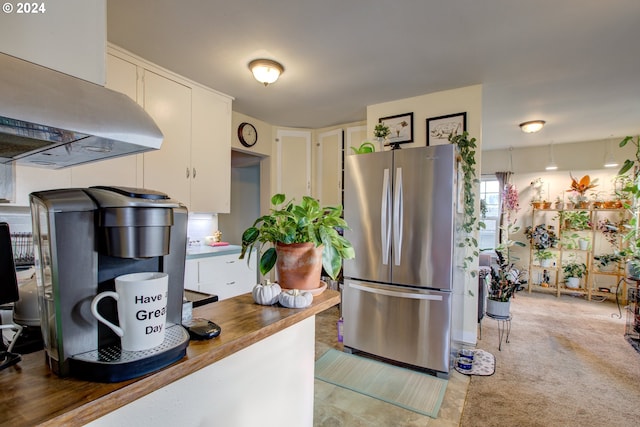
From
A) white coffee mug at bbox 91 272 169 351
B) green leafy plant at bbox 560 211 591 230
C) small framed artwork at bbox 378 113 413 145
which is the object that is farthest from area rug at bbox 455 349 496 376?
green leafy plant at bbox 560 211 591 230

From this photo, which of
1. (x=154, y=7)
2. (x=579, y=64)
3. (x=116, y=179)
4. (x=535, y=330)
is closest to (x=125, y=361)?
(x=154, y=7)

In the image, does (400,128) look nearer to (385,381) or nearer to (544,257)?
(385,381)

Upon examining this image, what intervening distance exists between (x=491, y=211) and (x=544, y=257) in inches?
44.5

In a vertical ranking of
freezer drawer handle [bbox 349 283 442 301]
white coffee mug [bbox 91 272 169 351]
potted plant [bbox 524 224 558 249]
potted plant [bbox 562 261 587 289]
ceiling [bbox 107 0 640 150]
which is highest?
ceiling [bbox 107 0 640 150]

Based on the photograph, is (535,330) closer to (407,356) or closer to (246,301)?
(407,356)

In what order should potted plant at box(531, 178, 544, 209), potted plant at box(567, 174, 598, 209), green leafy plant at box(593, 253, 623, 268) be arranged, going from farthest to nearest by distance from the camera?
potted plant at box(531, 178, 544, 209) → potted plant at box(567, 174, 598, 209) → green leafy plant at box(593, 253, 623, 268)

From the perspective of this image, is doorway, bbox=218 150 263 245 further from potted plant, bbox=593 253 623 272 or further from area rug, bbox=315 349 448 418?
potted plant, bbox=593 253 623 272

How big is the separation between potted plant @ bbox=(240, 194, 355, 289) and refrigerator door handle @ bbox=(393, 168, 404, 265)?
4.78 feet

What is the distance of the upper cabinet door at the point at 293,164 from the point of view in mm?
4270

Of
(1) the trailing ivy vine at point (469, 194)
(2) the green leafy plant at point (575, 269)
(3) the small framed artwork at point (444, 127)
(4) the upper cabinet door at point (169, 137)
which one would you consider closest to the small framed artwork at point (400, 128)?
(3) the small framed artwork at point (444, 127)

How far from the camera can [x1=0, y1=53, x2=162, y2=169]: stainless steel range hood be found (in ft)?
2.22

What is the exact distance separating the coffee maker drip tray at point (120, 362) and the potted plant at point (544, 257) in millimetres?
6042

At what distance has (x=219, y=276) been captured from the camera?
9.91 feet

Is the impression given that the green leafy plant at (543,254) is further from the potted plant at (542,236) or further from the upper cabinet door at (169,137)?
the upper cabinet door at (169,137)
